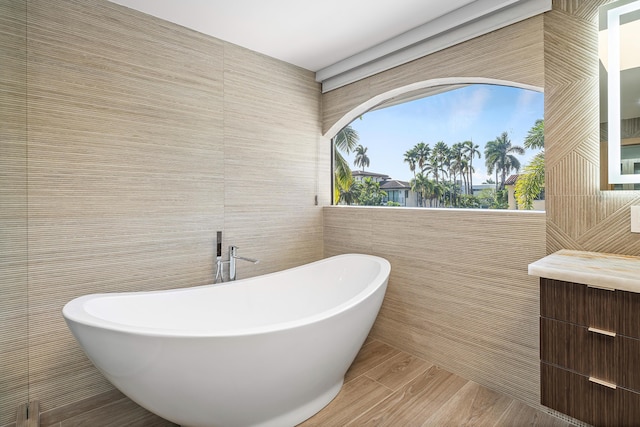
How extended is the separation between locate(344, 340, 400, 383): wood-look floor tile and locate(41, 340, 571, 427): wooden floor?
0.04ft

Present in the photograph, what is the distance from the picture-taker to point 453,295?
218 centimetres

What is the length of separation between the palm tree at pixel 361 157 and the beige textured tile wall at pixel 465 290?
54 centimetres

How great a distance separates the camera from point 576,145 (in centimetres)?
168

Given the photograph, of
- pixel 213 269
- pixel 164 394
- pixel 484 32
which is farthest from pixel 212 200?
pixel 484 32

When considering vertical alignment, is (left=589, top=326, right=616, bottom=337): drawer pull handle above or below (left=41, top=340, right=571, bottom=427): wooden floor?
above

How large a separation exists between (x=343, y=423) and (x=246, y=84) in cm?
237

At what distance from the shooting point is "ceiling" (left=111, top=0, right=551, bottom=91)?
195 centimetres

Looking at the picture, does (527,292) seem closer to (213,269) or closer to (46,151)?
(213,269)

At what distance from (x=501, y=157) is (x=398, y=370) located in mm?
1569

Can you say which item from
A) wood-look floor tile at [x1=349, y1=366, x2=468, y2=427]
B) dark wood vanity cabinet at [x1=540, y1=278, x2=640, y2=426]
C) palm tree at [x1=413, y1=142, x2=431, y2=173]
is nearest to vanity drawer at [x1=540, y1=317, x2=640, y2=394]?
dark wood vanity cabinet at [x1=540, y1=278, x2=640, y2=426]

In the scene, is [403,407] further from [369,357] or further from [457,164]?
[457,164]

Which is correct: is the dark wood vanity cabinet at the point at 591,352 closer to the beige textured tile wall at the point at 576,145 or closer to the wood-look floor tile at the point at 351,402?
the beige textured tile wall at the point at 576,145

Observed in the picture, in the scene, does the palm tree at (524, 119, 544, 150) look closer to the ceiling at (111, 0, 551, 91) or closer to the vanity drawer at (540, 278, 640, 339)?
the ceiling at (111, 0, 551, 91)

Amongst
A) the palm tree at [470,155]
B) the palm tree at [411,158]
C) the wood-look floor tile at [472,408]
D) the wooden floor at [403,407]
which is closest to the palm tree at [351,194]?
the palm tree at [411,158]
